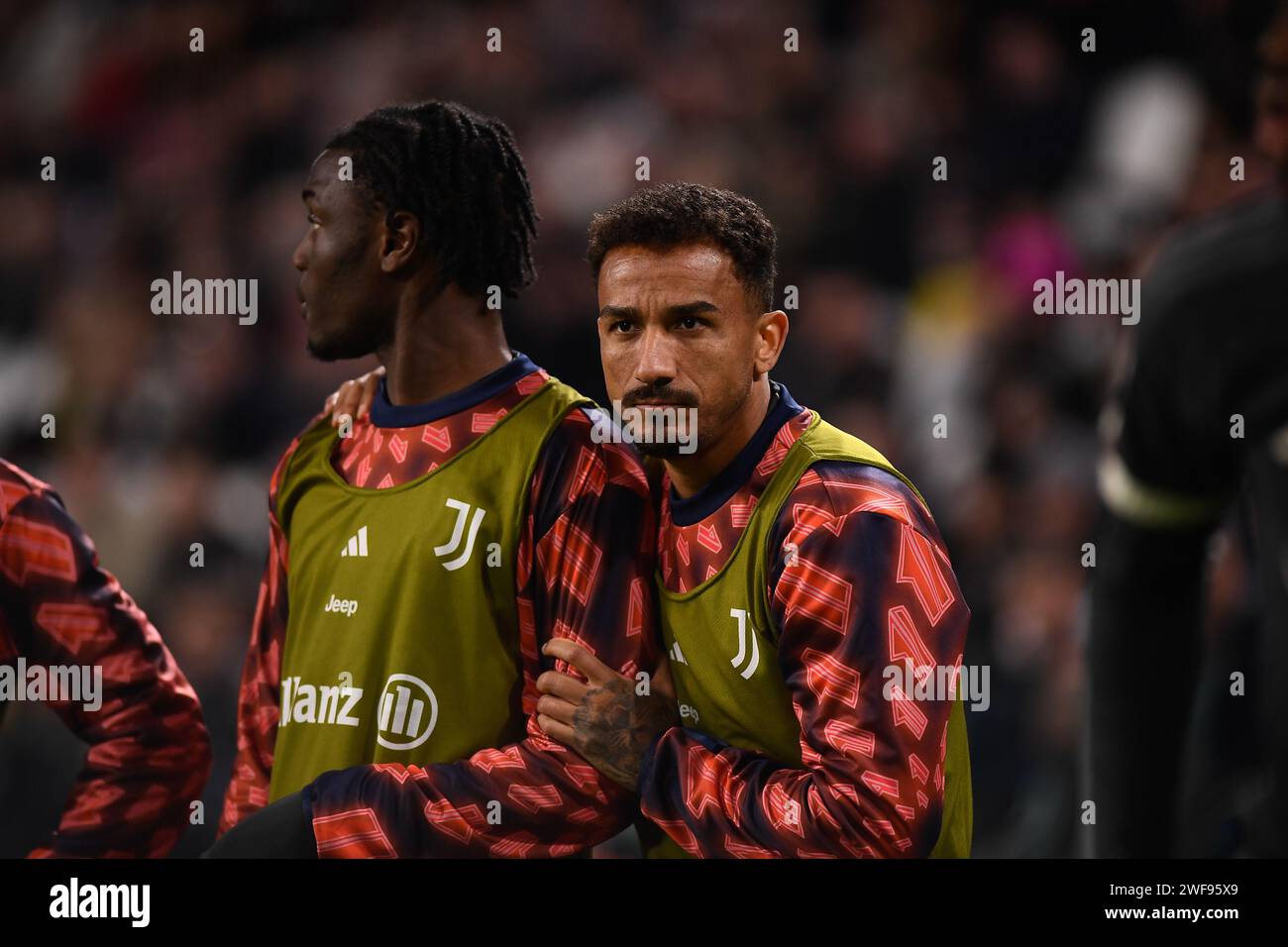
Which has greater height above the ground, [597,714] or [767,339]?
[767,339]

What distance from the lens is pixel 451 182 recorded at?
2197 millimetres

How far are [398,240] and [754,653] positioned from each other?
79cm

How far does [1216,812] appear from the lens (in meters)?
2.38

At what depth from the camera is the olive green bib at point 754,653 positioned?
2.00 metres

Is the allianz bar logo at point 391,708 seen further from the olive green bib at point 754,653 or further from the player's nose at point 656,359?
the player's nose at point 656,359

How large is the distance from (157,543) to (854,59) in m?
1.85

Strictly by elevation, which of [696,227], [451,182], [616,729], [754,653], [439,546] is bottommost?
[616,729]

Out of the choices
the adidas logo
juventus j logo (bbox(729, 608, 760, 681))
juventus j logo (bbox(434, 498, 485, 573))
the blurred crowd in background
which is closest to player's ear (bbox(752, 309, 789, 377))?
juventus j logo (bbox(729, 608, 760, 681))

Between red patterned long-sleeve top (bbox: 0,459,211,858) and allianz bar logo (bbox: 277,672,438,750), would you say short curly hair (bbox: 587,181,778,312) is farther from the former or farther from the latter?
red patterned long-sleeve top (bbox: 0,459,211,858)

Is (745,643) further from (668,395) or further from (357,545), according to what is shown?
(357,545)

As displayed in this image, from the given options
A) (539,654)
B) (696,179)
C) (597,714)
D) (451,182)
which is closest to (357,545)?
(539,654)

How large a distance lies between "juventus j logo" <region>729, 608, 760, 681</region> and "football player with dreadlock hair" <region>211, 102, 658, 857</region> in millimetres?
154

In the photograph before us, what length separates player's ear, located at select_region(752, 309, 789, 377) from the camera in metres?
2.09
